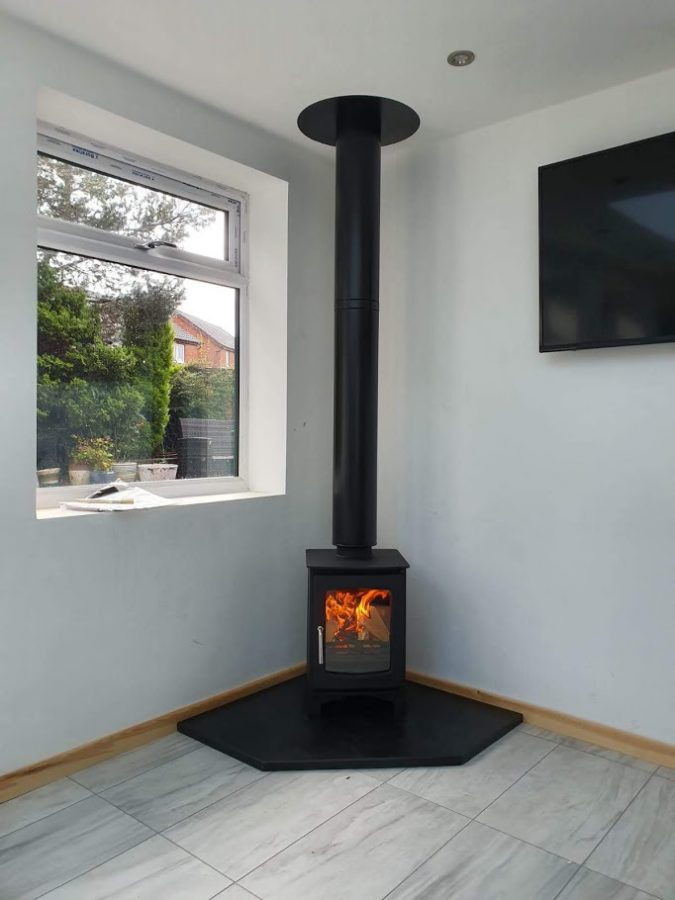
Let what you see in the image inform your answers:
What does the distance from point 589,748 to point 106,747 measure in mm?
1732

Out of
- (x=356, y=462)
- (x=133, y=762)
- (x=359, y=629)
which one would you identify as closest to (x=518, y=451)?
(x=356, y=462)

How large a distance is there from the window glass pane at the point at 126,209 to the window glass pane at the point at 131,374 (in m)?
0.15

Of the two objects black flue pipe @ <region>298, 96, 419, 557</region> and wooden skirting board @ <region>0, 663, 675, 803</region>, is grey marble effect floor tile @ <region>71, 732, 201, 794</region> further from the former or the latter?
black flue pipe @ <region>298, 96, 419, 557</region>

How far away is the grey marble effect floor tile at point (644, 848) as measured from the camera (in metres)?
1.76

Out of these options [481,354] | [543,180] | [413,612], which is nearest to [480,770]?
[413,612]

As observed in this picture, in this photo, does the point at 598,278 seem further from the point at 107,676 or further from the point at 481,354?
the point at 107,676

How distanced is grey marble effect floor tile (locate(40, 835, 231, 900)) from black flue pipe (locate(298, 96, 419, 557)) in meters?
1.22

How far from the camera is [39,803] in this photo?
6.86 feet

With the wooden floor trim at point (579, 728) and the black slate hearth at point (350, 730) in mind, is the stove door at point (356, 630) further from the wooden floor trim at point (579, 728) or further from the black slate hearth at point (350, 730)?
the wooden floor trim at point (579, 728)

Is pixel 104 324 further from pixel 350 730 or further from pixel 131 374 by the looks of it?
pixel 350 730

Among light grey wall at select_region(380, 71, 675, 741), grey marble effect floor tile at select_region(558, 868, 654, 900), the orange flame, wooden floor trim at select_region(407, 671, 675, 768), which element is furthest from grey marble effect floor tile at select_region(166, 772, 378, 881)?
light grey wall at select_region(380, 71, 675, 741)

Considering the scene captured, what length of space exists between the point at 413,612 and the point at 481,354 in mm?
1201

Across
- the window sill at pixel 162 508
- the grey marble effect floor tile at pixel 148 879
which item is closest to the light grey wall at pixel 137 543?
the window sill at pixel 162 508

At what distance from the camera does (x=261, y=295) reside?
10.4ft
